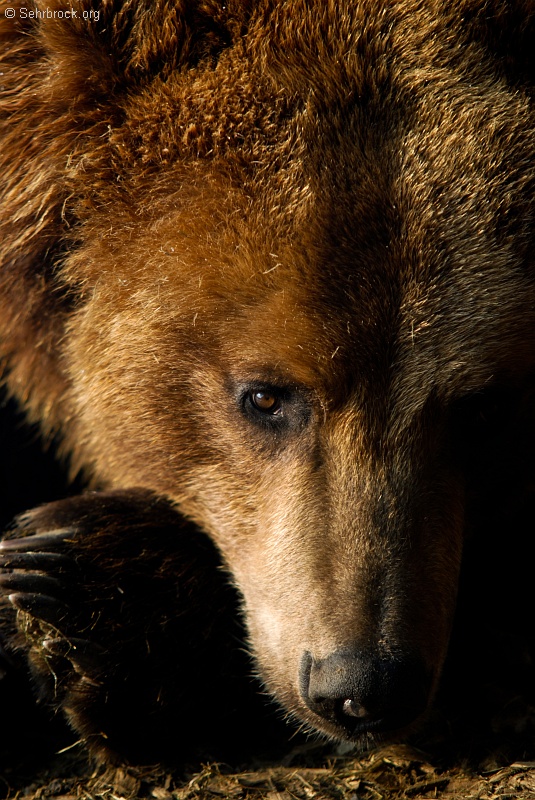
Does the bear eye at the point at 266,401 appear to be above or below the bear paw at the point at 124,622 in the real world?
above

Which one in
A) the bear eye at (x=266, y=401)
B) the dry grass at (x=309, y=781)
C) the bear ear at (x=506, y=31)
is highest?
the bear ear at (x=506, y=31)

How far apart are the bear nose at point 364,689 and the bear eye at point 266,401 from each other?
796mm

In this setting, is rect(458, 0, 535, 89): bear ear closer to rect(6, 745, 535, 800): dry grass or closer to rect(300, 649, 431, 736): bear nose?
rect(300, 649, 431, 736): bear nose

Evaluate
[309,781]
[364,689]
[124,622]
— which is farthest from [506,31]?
[309,781]

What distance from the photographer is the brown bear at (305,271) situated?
2803 millimetres

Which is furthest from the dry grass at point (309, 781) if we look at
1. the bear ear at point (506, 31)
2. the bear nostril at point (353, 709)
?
the bear ear at point (506, 31)

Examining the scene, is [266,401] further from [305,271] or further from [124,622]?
[124,622]

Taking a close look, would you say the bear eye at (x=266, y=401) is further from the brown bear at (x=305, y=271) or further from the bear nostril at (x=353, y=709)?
the bear nostril at (x=353, y=709)

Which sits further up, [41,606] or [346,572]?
[346,572]

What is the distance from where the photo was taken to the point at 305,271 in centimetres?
280

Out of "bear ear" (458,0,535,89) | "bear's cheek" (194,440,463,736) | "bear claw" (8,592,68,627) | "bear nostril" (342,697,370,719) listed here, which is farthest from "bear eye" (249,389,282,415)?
"bear ear" (458,0,535,89)

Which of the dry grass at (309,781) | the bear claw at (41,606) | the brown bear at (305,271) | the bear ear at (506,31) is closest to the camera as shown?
the brown bear at (305,271)

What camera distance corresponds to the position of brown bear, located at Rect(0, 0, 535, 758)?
2.80 meters

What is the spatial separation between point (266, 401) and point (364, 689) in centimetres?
96
